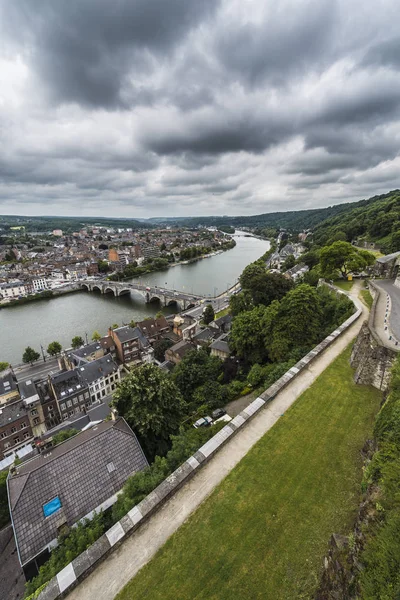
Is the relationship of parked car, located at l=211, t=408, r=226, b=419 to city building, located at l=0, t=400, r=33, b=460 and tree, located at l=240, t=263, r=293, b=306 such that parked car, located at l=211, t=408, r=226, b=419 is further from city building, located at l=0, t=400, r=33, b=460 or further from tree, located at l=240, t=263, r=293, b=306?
city building, located at l=0, t=400, r=33, b=460

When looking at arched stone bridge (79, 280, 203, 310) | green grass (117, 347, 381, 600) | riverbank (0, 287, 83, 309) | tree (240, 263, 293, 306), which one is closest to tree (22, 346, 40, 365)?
arched stone bridge (79, 280, 203, 310)

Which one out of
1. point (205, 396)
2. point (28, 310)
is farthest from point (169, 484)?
point (28, 310)

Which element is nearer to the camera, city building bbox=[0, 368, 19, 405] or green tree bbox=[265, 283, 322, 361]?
green tree bbox=[265, 283, 322, 361]

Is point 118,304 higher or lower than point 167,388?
lower

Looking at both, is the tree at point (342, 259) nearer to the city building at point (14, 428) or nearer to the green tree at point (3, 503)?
the green tree at point (3, 503)

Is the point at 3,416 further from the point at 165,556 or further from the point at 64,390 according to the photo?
the point at 165,556

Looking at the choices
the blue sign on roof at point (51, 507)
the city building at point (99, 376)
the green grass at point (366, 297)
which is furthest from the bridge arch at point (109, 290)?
the blue sign on roof at point (51, 507)

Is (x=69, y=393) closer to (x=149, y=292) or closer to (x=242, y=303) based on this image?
(x=242, y=303)
